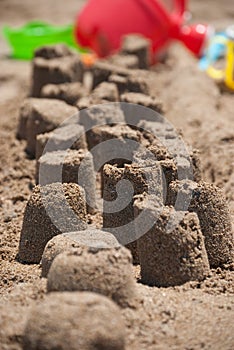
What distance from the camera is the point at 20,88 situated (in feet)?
20.3

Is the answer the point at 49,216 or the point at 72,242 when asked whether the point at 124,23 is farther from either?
the point at 72,242

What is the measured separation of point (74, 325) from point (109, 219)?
96 centimetres

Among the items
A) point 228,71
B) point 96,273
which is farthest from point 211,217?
point 228,71

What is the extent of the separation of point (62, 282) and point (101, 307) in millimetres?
237

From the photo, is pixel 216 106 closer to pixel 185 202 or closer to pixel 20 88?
pixel 20 88

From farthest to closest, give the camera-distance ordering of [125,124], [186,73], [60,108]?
[186,73] → [60,108] → [125,124]

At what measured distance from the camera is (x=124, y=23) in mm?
6777

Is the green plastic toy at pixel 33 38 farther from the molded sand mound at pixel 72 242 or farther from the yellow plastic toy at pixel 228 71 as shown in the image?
the molded sand mound at pixel 72 242

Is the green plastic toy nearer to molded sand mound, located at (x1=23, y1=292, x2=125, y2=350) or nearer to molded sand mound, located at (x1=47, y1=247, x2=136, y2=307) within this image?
molded sand mound, located at (x1=47, y1=247, x2=136, y2=307)

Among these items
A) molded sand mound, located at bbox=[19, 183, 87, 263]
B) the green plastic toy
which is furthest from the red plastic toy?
molded sand mound, located at bbox=[19, 183, 87, 263]

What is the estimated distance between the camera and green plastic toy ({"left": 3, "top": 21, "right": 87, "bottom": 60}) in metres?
7.08

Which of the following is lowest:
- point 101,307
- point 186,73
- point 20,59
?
point 20,59

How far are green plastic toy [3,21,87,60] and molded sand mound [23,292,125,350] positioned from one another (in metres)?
5.29

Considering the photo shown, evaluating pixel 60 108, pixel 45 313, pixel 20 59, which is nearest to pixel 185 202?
pixel 45 313
